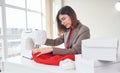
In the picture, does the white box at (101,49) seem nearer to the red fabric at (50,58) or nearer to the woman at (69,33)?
the red fabric at (50,58)

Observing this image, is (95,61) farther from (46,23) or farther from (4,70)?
(46,23)

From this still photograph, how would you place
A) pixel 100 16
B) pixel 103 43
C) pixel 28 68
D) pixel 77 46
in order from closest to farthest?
pixel 103 43 → pixel 28 68 → pixel 77 46 → pixel 100 16

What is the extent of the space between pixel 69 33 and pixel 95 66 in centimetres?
71

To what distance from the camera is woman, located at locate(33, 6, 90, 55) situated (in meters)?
1.25

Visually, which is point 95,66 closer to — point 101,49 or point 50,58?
point 101,49

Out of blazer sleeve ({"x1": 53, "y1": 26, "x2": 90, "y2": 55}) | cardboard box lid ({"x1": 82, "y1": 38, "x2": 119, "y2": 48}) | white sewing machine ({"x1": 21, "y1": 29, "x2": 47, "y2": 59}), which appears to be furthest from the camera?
white sewing machine ({"x1": 21, "y1": 29, "x2": 47, "y2": 59})

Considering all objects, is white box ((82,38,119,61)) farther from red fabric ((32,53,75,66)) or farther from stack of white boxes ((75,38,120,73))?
red fabric ((32,53,75,66))

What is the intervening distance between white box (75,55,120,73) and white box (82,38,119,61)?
0.10 feet

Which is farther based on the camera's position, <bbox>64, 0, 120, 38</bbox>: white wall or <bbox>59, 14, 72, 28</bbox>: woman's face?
<bbox>64, 0, 120, 38</bbox>: white wall

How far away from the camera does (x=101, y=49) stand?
0.82 m

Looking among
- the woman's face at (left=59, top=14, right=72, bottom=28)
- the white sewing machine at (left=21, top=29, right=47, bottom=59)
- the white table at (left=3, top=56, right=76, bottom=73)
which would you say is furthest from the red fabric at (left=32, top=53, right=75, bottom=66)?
the woman's face at (left=59, top=14, right=72, bottom=28)

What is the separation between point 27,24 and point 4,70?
2473 mm

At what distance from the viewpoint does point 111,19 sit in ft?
13.6

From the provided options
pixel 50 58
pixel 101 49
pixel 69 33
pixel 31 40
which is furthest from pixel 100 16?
pixel 101 49
